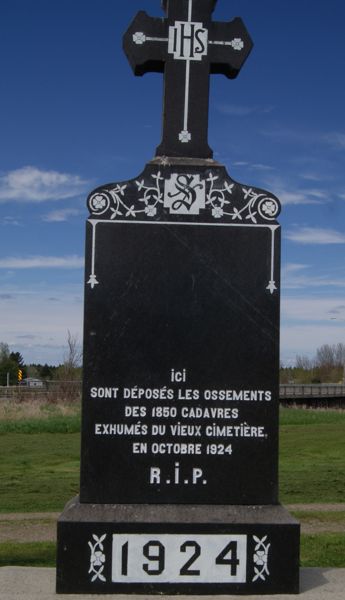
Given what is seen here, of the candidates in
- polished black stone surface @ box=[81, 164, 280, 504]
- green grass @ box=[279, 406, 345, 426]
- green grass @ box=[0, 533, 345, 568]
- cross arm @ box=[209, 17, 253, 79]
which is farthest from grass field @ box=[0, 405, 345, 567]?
cross arm @ box=[209, 17, 253, 79]

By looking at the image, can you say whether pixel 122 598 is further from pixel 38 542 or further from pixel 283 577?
pixel 38 542

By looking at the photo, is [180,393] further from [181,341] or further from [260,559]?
[260,559]

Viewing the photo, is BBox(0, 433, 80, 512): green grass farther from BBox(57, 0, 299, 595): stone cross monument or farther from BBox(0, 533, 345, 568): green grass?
BBox(57, 0, 299, 595): stone cross monument

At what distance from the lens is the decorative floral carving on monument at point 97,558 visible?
16.1 ft

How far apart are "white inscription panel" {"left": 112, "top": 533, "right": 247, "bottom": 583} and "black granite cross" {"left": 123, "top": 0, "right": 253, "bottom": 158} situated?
2.69 m

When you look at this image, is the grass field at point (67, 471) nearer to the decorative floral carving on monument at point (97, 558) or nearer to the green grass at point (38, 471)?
the green grass at point (38, 471)

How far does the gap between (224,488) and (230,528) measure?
278 mm

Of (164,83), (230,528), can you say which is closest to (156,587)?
(230,528)

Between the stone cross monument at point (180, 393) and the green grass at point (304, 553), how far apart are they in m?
2.69

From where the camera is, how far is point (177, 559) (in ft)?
16.2

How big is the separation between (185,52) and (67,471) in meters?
11.4

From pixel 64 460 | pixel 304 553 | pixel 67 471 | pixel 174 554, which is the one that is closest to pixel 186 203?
pixel 174 554

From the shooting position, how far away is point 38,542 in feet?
29.3

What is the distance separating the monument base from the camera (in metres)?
4.90
